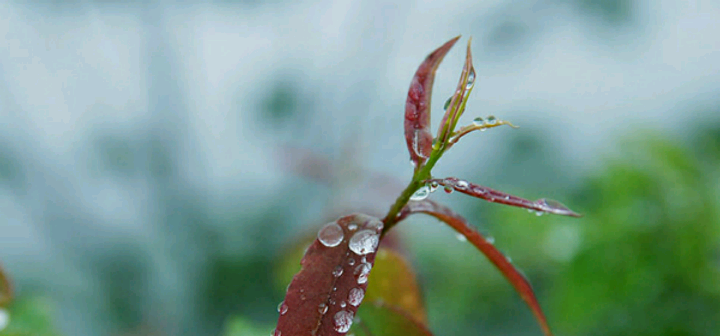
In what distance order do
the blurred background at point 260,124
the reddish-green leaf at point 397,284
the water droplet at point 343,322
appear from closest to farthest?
the water droplet at point 343,322 < the reddish-green leaf at point 397,284 < the blurred background at point 260,124

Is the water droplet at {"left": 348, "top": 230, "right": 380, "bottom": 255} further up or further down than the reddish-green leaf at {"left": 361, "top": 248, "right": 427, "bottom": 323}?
further up

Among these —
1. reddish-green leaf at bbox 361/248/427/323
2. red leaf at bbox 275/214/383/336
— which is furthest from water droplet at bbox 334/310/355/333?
reddish-green leaf at bbox 361/248/427/323

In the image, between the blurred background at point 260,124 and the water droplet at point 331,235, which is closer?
the water droplet at point 331,235

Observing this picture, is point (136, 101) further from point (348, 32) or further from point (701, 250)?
point (701, 250)

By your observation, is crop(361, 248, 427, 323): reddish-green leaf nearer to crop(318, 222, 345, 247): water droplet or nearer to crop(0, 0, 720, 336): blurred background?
crop(318, 222, 345, 247): water droplet

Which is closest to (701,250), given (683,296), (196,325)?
(683,296)

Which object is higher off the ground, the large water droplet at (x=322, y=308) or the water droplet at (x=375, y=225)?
the water droplet at (x=375, y=225)

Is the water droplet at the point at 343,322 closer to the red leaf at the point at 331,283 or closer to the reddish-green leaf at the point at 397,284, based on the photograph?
the red leaf at the point at 331,283

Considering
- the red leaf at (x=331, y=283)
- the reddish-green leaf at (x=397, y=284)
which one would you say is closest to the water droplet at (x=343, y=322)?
the red leaf at (x=331, y=283)
